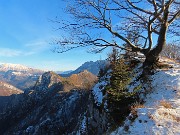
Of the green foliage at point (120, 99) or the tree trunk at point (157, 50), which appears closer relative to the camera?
the green foliage at point (120, 99)

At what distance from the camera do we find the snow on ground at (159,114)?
10.8 meters

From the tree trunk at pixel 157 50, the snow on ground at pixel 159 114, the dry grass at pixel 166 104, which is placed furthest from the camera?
the tree trunk at pixel 157 50

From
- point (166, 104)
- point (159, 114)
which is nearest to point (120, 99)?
point (166, 104)

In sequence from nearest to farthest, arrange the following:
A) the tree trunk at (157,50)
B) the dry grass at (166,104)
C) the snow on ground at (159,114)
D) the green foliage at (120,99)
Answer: the snow on ground at (159,114)
the dry grass at (166,104)
the green foliage at (120,99)
the tree trunk at (157,50)

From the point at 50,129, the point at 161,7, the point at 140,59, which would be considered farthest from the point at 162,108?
the point at 50,129

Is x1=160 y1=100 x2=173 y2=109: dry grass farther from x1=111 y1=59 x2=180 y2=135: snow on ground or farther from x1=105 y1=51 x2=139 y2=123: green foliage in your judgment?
x1=105 y1=51 x2=139 y2=123: green foliage

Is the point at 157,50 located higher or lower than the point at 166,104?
higher

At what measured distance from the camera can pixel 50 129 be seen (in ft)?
546

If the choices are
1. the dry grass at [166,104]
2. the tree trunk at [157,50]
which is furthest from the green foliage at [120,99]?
the tree trunk at [157,50]

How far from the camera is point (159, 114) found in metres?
11.8

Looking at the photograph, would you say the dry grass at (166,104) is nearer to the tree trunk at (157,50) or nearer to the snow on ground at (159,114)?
the snow on ground at (159,114)

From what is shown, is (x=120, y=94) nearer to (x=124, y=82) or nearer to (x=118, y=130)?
(x=124, y=82)

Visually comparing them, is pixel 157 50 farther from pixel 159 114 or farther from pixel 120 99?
pixel 159 114

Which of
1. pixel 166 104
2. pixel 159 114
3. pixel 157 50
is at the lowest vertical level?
pixel 159 114
